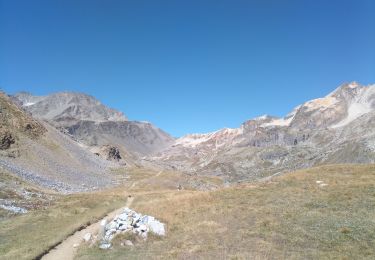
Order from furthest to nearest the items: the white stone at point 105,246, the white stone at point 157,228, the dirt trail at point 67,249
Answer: the white stone at point 157,228, the white stone at point 105,246, the dirt trail at point 67,249

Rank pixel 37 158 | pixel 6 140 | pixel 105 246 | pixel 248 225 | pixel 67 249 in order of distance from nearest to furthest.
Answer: pixel 105 246
pixel 67 249
pixel 248 225
pixel 6 140
pixel 37 158

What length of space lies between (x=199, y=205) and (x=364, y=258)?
24.3 meters

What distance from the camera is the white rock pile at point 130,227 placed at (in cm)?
3275

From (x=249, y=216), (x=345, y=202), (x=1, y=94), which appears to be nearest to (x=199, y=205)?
(x=249, y=216)

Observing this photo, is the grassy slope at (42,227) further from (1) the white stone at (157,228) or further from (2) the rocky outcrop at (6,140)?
(2) the rocky outcrop at (6,140)

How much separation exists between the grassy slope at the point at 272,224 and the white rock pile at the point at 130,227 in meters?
1.19

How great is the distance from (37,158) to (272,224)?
86.9 meters

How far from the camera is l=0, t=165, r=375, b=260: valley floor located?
86.4 feet

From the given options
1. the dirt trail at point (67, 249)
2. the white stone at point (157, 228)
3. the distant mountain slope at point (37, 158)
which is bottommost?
the dirt trail at point (67, 249)

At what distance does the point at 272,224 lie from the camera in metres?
32.5

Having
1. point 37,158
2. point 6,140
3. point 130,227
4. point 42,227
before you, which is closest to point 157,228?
point 130,227

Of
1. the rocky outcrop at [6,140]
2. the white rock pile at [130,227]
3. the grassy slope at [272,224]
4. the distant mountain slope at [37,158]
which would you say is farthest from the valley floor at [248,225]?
the rocky outcrop at [6,140]

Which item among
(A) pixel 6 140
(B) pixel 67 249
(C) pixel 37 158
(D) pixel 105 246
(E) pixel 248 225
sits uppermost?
(A) pixel 6 140

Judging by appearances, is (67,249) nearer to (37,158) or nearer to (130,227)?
(130,227)
